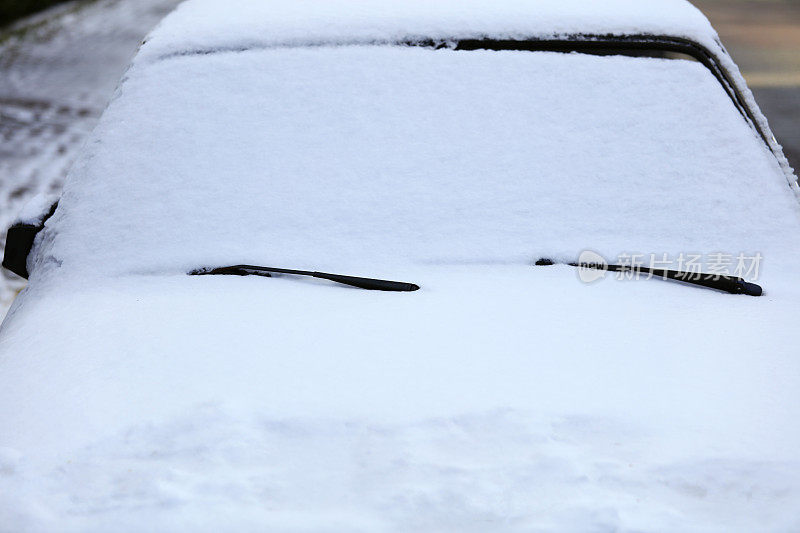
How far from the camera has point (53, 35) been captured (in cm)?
1186

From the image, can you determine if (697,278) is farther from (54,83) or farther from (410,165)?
(54,83)

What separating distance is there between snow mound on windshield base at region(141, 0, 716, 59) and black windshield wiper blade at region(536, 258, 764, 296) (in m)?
0.78

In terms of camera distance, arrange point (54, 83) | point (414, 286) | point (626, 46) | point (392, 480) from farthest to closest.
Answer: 1. point (54, 83)
2. point (626, 46)
3. point (414, 286)
4. point (392, 480)

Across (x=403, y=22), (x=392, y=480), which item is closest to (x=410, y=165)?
(x=403, y=22)

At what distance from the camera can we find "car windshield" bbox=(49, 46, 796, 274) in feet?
6.96

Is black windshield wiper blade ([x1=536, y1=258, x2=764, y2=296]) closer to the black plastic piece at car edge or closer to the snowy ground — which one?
the black plastic piece at car edge

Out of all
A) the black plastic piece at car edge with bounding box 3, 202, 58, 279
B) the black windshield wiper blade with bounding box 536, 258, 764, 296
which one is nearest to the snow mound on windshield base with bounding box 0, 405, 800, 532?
the black windshield wiper blade with bounding box 536, 258, 764, 296

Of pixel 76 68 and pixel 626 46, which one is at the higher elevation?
pixel 76 68

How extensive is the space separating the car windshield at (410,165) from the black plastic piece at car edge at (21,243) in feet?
0.41

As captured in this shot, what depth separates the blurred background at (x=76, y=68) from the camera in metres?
6.88

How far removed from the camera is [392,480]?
139cm

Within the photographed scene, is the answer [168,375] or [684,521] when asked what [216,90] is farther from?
[684,521]

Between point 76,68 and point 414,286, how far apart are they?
9.37m

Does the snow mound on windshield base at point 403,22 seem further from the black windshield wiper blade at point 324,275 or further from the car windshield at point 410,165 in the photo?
the black windshield wiper blade at point 324,275
